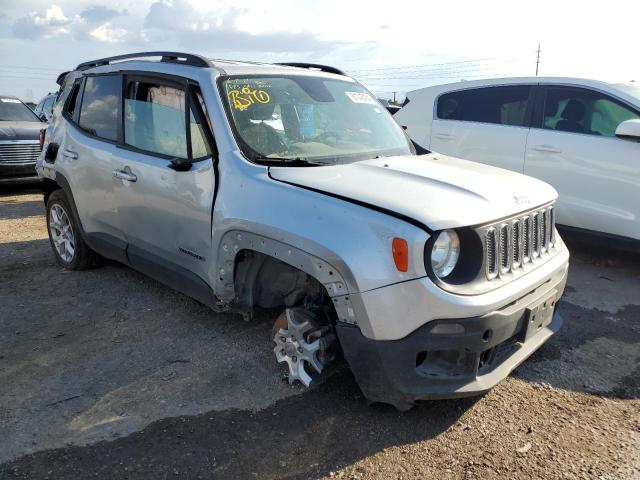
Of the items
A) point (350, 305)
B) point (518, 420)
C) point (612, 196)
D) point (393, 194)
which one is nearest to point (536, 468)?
point (518, 420)

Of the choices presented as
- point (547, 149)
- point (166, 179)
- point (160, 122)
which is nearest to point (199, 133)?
point (166, 179)

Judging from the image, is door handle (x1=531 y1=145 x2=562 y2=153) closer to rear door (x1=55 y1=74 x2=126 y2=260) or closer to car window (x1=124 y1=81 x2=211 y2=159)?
car window (x1=124 y1=81 x2=211 y2=159)

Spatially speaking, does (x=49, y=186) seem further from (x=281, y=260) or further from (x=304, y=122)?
(x=281, y=260)

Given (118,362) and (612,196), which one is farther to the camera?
(612,196)

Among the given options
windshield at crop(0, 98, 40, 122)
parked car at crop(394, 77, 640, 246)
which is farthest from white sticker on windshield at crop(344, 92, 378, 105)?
windshield at crop(0, 98, 40, 122)

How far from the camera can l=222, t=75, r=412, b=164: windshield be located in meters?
3.56

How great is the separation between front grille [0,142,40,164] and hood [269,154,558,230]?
810 centimetres

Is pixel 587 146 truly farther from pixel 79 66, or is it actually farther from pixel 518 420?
pixel 79 66

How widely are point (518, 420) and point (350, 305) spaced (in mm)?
1209

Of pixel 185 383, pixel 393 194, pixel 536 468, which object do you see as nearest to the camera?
pixel 536 468

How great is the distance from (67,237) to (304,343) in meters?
3.44

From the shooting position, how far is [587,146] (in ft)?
18.4

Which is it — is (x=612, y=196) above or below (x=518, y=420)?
above

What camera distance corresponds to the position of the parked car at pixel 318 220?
2.70 metres
